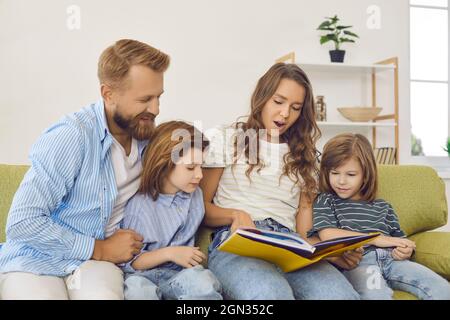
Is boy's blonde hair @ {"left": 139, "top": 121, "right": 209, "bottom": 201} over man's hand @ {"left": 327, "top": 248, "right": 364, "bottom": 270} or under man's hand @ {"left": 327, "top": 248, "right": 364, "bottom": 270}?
over

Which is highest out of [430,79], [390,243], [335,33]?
[335,33]

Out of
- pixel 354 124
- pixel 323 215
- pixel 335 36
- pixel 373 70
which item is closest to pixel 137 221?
pixel 323 215

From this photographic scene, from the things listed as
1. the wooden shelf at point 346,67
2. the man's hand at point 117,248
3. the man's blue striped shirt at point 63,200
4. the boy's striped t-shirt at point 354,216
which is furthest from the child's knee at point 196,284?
the wooden shelf at point 346,67

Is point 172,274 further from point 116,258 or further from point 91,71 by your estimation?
point 91,71

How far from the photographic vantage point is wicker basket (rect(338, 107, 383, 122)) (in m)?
3.96

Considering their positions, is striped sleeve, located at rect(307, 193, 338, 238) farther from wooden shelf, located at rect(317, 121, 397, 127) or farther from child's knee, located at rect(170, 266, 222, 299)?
wooden shelf, located at rect(317, 121, 397, 127)

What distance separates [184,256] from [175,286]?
0.10 m

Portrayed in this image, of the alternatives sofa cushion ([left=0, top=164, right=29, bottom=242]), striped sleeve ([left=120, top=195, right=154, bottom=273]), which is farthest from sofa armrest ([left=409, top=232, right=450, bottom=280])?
sofa cushion ([left=0, top=164, right=29, bottom=242])

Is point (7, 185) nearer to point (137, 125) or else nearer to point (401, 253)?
point (137, 125)

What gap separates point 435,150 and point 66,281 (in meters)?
3.63

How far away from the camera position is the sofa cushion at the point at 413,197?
6.72 ft

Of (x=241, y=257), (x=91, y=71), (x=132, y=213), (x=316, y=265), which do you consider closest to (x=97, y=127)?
(x=132, y=213)

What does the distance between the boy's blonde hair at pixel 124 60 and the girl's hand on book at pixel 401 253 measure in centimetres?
92

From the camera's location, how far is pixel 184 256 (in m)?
1.57
